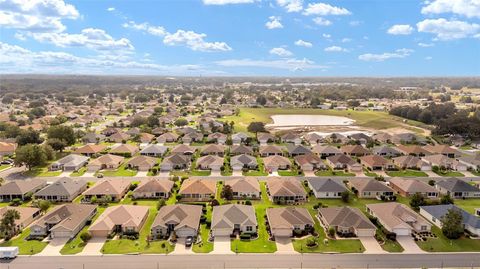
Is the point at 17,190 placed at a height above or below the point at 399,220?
below

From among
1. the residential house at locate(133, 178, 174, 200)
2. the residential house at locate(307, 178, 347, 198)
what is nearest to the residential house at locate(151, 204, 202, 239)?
the residential house at locate(133, 178, 174, 200)

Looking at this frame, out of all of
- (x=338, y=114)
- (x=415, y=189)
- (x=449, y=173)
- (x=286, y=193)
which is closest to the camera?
(x=286, y=193)

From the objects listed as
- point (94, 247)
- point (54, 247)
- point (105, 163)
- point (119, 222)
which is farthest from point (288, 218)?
point (105, 163)

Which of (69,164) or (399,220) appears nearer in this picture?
(399,220)

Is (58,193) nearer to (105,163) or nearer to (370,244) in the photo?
(105,163)

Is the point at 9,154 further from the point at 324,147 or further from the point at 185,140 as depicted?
the point at 324,147

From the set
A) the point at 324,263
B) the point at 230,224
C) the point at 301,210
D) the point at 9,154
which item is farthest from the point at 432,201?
the point at 9,154

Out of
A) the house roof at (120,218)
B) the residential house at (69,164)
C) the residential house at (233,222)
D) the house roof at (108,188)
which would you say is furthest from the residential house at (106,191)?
the residential house at (69,164)
